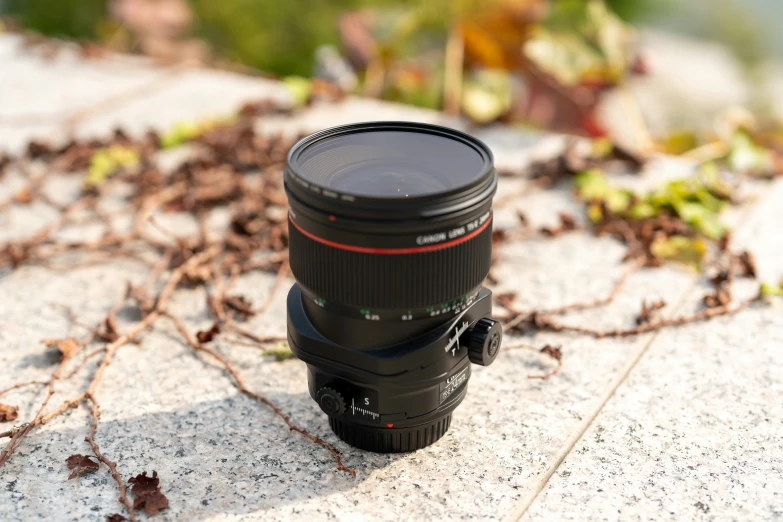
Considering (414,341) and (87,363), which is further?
(87,363)

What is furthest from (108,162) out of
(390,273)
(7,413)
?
(390,273)

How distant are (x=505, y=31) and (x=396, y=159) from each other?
2.77 m

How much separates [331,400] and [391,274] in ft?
1.31

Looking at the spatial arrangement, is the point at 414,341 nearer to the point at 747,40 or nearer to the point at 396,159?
the point at 396,159

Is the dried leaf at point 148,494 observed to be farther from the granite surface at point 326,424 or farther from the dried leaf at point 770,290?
the dried leaf at point 770,290

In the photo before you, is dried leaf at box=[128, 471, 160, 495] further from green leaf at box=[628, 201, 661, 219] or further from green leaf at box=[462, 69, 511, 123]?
green leaf at box=[462, 69, 511, 123]

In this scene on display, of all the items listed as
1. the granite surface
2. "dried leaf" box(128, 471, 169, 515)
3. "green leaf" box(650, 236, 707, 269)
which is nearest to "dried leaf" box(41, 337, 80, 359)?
the granite surface

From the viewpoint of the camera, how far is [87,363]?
268cm

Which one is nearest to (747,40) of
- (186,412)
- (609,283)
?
(609,283)

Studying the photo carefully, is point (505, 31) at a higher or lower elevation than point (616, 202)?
higher

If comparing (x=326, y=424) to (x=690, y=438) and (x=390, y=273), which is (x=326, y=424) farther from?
(x=690, y=438)

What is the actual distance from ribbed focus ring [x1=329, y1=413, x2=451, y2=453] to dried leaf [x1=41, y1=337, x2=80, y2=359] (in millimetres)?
914

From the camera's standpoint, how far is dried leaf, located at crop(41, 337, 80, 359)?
266 centimetres

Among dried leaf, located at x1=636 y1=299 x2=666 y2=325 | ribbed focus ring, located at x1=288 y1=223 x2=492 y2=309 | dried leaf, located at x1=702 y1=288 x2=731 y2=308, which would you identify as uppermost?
ribbed focus ring, located at x1=288 y1=223 x2=492 y2=309
